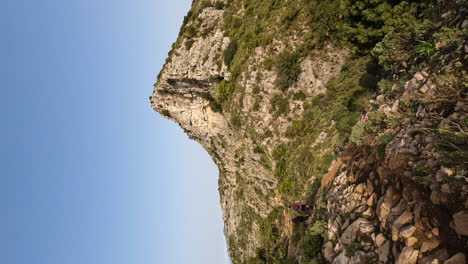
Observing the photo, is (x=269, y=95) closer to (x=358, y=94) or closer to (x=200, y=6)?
(x=358, y=94)

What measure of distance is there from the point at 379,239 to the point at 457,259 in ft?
9.72

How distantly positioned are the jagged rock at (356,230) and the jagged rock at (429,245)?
2422 mm

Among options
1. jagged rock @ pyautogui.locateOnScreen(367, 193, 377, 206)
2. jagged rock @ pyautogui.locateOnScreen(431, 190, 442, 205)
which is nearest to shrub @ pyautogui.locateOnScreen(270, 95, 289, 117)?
jagged rock @ pyautogui.locateOnScreen(367, 193, 377, 206)

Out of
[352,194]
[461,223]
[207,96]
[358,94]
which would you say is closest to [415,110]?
[352,194]

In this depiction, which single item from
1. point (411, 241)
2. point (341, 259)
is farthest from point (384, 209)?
point (341, 259)

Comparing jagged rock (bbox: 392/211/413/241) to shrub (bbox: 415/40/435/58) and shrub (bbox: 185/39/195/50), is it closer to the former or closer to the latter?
shrub (bbox: 415/40/435/58)

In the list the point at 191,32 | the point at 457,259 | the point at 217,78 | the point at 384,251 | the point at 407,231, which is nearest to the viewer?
the point at 457,259

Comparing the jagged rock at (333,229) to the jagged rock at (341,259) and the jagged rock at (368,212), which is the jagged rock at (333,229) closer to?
the jagged rock at (341,259)

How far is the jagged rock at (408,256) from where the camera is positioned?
764 centimetres

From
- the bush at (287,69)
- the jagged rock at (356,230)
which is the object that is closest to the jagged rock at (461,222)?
the jagged rock at (356,230)

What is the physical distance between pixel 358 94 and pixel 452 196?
51.4 feet

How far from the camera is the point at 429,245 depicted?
7449mm

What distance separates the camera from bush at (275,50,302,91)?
26391 millimetres

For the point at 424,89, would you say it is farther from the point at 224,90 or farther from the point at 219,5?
the point at 219,5
